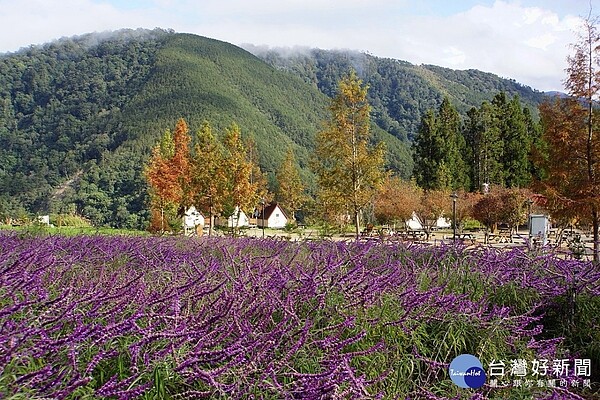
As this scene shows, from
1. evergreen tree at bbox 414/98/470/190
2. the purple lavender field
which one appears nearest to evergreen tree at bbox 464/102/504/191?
evergreen tree at bbox 414/98/470/190

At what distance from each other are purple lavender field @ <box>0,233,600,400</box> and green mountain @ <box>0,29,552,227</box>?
163ft

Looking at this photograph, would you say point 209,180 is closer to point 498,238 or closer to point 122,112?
point 498,238

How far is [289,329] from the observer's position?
312cm

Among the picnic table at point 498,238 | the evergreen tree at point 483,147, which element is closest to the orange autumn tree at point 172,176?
the picnic table at point 498,238

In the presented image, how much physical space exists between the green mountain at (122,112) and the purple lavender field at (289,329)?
4957cm

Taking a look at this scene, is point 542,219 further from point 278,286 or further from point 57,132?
point 57,132

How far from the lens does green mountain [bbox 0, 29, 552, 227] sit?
2913 inches

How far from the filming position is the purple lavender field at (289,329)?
2.23 metres

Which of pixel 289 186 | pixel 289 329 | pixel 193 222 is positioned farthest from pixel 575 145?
pixel 289 186

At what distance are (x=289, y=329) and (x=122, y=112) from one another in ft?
343

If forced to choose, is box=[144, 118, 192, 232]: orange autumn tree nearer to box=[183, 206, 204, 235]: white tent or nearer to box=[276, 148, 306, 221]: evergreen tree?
box=[183, 206, 204, 235]: white tent

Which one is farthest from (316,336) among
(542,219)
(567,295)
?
(542,219)

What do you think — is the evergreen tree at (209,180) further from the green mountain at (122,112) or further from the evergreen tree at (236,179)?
the green mountain at (122,112)

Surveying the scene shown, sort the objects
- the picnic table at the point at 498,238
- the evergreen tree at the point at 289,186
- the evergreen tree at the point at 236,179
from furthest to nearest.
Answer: the evergreen tree at the point at 289,186 < the evergreen tree at the point at 236,179 < the picnic table at the point at 498,238
